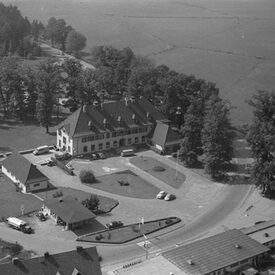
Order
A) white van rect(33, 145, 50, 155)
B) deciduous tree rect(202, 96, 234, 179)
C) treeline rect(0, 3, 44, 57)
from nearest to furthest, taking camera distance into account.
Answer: deciduous tree rect(202, 96, 234, 179) < white van rect(33, 145, 50, 155) < treeline rect(0, 3, 44, 57)

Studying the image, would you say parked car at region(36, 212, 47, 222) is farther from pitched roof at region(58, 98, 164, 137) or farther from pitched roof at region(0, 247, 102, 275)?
pitched roof at region(58, 98, 164, 137)

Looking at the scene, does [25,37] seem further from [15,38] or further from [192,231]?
[192,231]

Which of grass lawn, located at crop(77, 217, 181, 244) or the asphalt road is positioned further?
grass lawn, located at crop(77, 217, 181, 244)

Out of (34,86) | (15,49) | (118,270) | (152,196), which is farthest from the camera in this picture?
(15,49)

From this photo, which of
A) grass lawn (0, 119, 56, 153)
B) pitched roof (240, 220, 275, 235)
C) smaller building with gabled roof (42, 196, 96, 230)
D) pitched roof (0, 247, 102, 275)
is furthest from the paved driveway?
pitched roof (0, 247, 102, 275)

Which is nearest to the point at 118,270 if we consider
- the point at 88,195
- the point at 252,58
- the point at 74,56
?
the point at 88,195

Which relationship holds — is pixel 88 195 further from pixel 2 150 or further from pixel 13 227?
pixel 2 150

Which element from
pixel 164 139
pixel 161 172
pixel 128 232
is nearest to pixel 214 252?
pixel 128 232

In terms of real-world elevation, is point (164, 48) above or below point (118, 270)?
above
